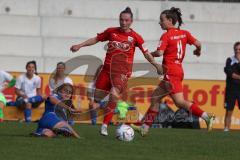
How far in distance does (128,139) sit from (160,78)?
5.54ft

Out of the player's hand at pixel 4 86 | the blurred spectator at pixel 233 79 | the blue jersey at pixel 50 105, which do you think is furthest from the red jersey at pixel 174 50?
the player's hand at pixel 4 86

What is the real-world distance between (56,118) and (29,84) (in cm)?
795

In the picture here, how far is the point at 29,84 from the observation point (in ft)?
65.3

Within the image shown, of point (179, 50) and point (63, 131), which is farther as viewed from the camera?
point (179, 50)

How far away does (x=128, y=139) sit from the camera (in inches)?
471

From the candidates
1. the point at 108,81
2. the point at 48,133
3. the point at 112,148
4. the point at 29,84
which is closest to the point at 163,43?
the point at 108,81

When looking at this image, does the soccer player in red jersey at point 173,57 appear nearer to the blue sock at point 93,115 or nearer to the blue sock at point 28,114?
the blue sock at point 93,115

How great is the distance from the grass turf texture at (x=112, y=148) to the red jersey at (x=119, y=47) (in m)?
1.19

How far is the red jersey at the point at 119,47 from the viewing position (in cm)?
1302

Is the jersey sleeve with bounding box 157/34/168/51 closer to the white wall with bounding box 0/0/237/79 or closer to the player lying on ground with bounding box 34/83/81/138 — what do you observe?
the player lying on ground with bounding box 34/83/81/138

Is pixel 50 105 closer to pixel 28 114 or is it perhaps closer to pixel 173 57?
pixel 173 57

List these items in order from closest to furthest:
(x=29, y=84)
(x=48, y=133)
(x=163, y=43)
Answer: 1. (x=48, y=133)
2. (x=163, y=43)
3. (x=29, y=84)

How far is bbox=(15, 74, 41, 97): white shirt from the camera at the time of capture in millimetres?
19875

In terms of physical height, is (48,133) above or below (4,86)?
below
